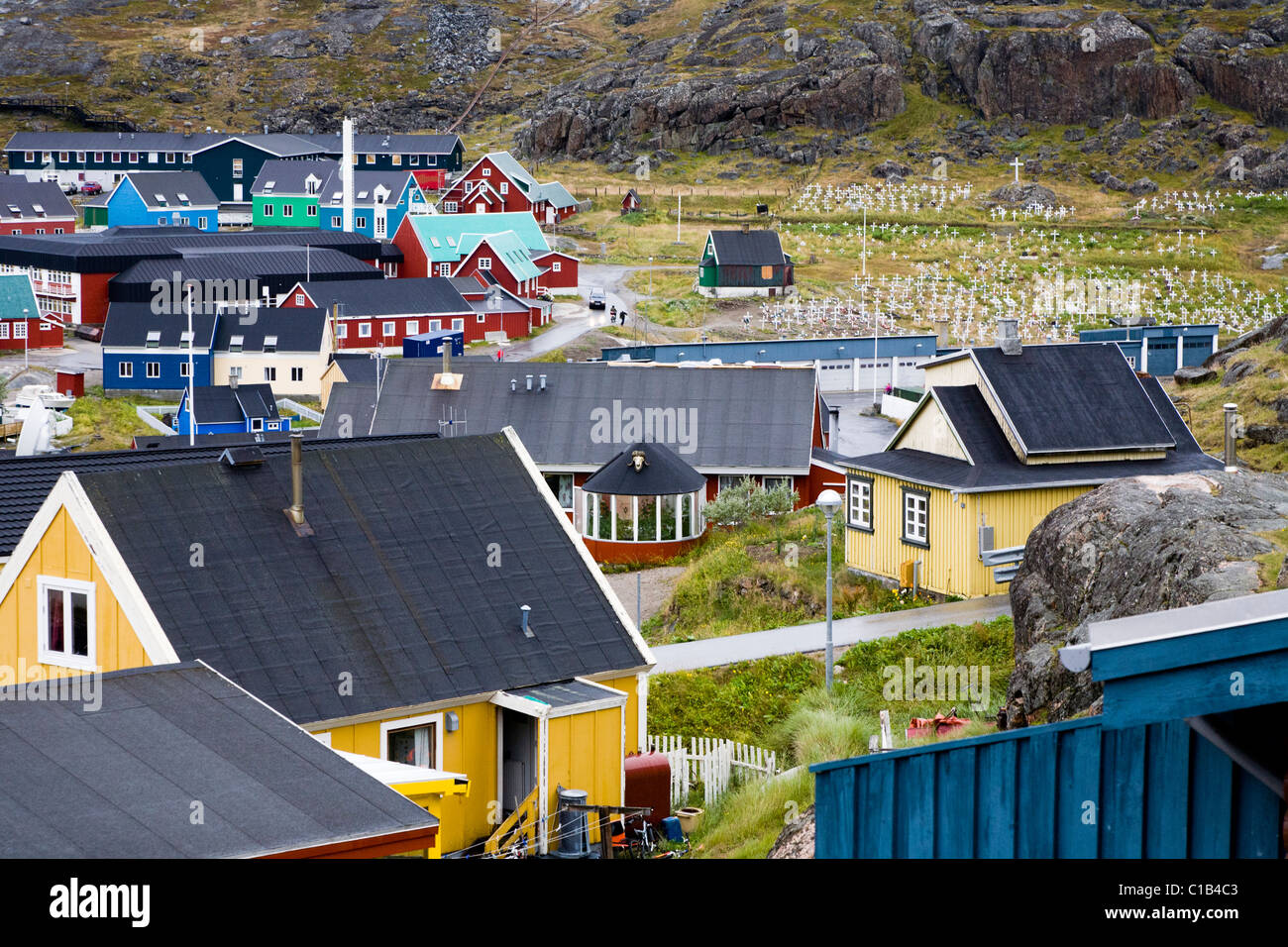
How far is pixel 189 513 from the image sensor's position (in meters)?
15.4

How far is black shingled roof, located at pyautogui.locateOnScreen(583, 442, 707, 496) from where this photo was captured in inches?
1371

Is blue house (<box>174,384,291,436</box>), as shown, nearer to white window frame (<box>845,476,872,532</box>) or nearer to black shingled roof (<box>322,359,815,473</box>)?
black shingled roof (<box>322,359,815,473</box>)

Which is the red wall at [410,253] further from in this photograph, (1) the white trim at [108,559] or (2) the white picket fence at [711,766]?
(1) the white trim at [108,559]

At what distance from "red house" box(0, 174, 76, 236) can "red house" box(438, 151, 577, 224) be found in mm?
23680

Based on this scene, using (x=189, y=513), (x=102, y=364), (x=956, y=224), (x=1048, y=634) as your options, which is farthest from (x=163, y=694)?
(x=956, y=224)

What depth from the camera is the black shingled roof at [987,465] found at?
25.4 m

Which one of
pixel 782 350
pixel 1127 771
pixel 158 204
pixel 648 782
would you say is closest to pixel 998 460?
pixel 648 782

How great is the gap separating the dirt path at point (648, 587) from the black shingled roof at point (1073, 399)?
6.92 m

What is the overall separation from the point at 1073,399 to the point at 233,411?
3748 cm

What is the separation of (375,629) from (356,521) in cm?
143

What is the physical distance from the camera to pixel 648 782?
16.0 meters

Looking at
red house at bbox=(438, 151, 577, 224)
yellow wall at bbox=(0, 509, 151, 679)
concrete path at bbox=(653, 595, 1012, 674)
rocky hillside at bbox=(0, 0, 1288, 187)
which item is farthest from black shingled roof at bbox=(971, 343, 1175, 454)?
rocky hillside at bbox=(0, 0, 1288, 187)

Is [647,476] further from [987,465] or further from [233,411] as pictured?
[233,411]
